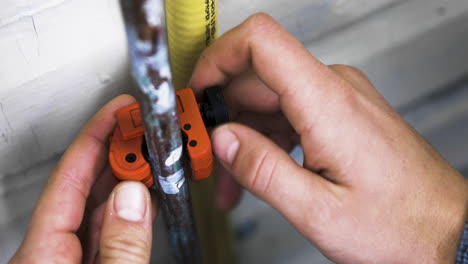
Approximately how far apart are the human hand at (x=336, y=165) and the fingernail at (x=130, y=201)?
0.10 metres

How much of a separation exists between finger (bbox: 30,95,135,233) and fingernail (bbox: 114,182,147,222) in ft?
0.33

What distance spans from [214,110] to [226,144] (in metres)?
0.04

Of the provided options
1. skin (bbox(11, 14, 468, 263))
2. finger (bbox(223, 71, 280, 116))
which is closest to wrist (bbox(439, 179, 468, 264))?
skin (bbox(11, 14, 468, 263))

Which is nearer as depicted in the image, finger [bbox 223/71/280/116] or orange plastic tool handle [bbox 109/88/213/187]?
orange plastic tool handle [bbox 109/88/213/187]

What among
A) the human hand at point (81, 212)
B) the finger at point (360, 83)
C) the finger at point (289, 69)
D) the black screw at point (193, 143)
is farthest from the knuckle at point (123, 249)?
the finger at point (360, 83)

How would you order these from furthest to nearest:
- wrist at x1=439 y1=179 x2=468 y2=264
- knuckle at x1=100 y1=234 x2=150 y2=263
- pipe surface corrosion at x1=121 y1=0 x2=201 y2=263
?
wrist at x1=439 y1=179 x2=468 y2=264 → knuckle at x1=100 y1=234 x2=150 y2=263 → pipe surface corrosion at x1=121 y1=0 x2=201 y2=263

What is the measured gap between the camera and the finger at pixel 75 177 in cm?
51

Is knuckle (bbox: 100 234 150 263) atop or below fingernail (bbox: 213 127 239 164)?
below

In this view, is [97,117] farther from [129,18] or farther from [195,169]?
[129,18]

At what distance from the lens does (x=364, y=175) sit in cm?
51

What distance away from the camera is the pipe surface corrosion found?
269 millimetres

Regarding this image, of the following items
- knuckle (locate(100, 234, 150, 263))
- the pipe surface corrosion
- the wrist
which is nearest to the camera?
the pipe surface corrosion

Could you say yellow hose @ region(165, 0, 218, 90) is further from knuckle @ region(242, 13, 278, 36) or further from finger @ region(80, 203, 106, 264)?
finger @ region(80, 203, 106, 264)

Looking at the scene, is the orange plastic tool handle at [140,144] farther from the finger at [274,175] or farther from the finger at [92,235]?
the finger at [92,235]
